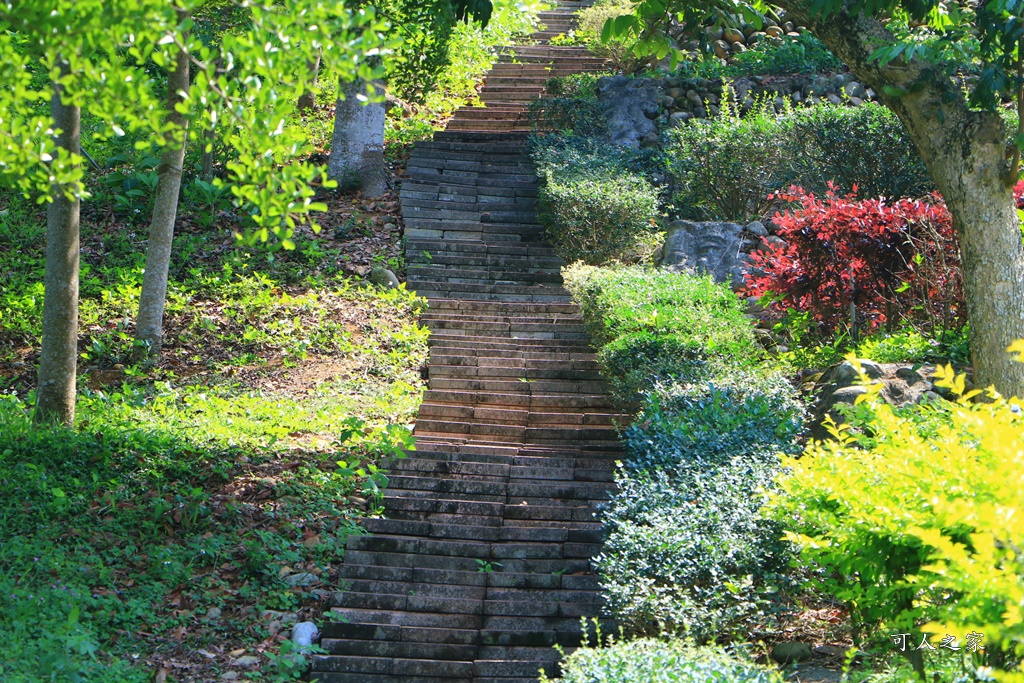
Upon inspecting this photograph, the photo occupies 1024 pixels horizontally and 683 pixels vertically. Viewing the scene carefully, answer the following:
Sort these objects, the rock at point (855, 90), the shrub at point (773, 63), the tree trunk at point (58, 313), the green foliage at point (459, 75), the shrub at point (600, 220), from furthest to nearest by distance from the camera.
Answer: the shrub at point (773, 63) → the rock at point (855, 90) → the green foliage at point (459, 75) → the shrub at point (600, 220) → the tree trunk at point (58, 313)

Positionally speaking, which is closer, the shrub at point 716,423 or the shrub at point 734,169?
the shrub at point 716,423

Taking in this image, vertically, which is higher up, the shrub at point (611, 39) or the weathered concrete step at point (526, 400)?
the shrub at point (611, 39)

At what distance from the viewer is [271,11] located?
467 cm

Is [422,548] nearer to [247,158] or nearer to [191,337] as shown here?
[247,158]

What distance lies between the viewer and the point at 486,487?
7.12 metres

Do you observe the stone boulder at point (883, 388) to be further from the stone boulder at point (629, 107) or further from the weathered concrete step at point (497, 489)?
the stone boulder at point (629, 107)

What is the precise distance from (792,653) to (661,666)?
1159 millimetres

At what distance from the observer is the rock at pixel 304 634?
580 cm

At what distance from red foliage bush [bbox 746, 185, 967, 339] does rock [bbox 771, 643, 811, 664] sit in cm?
394

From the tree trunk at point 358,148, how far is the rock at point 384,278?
2346 mm

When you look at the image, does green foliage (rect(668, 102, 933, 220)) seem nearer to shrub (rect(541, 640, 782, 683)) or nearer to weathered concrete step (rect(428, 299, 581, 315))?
Result: weathered concrete step (rect(428, 299, 581, 315))

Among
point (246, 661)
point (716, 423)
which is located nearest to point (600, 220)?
point (716, 423)

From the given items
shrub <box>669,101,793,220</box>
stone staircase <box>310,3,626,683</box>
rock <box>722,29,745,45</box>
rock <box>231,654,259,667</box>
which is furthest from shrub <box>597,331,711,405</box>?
rock <box>722,29,745,45</box>

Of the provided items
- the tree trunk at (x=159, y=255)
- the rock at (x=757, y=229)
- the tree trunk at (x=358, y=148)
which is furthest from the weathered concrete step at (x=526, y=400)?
the tree trunk at (x=358, y=148)
